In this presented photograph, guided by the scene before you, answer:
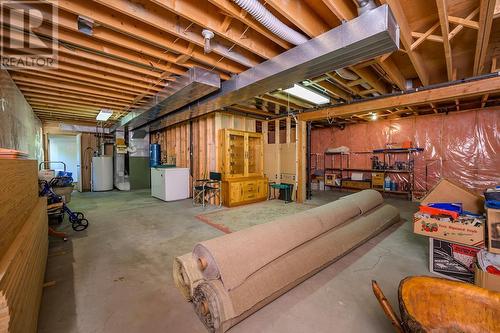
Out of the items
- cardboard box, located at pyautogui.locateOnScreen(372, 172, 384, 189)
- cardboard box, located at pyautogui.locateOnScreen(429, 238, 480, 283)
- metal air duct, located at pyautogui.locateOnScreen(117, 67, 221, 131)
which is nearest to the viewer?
cardboard box, located at pyautogui.locateOnScreen(429, 238, 480, 283)

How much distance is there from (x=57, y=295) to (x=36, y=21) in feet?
8.69

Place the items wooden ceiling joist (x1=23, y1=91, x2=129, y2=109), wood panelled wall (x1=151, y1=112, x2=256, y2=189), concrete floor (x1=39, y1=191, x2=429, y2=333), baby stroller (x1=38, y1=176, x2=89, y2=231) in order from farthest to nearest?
wood panelled wall (x1=151, y1=112, x2=256, y2=189) < wooden ceiling joist (x1=23, y1=91, x2=129, y2=109) < baby stroller (x1=38, y1=176, x2=89, y2=231) < concrete floor (x1=39, y1=191, x2=429, y2=333)

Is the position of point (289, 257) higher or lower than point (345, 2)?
lower

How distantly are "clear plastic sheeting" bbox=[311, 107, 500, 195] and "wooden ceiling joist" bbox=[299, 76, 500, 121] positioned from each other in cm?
299

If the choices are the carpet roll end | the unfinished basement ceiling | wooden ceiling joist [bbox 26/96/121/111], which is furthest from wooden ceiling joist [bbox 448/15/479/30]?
wooden ceiling joist [bbox 26/96/121/111]

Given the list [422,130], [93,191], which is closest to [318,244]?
[422,130]

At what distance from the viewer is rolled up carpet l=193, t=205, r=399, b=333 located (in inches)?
59.4

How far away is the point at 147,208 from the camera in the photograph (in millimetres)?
5203

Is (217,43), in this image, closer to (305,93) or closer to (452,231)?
(305,93)

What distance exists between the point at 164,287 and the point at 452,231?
9.63ft

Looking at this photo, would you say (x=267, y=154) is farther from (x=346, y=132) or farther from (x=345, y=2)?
(x=345, y=2)

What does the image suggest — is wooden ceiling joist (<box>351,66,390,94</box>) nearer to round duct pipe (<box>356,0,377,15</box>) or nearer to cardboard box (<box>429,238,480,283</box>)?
round duct pipe (<box>356,0,377,15</box>)

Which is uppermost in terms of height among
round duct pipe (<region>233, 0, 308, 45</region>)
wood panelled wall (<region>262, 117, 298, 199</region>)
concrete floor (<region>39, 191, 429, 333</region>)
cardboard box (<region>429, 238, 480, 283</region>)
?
round duct pipe (<region>233, 0, 308, 45</region>)

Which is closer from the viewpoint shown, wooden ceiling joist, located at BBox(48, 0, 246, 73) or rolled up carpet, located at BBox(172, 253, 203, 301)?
rolled up carpet, located at BBox(172, 253, 203, 301)
